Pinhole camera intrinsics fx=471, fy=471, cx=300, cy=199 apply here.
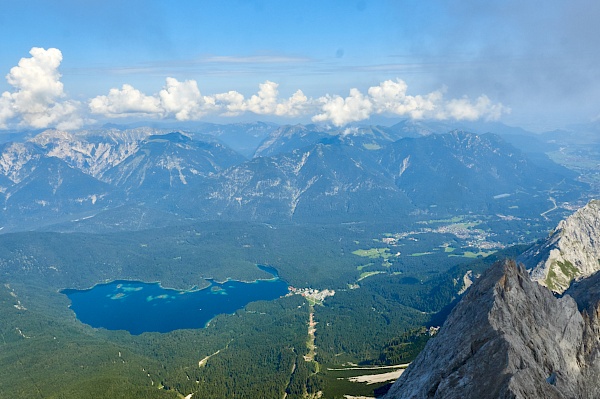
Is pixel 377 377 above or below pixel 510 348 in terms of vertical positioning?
below

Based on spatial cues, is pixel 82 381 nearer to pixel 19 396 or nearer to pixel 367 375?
pixel 19 396

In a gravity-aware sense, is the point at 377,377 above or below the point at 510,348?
below

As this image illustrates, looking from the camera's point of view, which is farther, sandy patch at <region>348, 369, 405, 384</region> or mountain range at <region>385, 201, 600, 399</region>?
sandy patch at <region>348, 369, 405, 384</region>

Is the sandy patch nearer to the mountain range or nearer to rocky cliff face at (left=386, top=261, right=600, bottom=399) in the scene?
rocky cliff face at (left=386, top=261, right=600, bottom=399)

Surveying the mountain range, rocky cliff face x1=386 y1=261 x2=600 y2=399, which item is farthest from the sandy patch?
the mountain range

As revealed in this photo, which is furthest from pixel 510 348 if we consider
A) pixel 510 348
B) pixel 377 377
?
pixel 377 377

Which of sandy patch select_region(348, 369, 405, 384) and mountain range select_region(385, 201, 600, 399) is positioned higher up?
mountain range select_region(385, 201, 600, 399)

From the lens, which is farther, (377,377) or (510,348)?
(377,377)

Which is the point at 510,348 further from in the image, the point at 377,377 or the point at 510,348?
the point at 377,377
